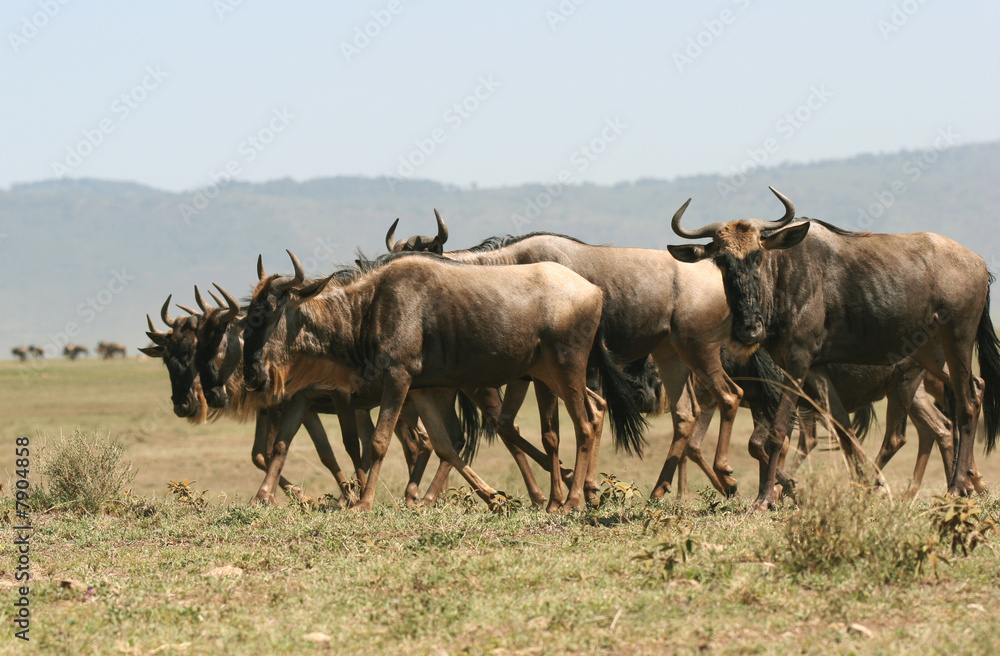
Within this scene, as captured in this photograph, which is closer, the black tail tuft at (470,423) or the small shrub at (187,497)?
the small shrub at (187,497)

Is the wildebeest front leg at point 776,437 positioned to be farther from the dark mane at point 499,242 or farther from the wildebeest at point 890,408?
the dark mane at point 499,242

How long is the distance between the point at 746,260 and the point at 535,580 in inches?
116

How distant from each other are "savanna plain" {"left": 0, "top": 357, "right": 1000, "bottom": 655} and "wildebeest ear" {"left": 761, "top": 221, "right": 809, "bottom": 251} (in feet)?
5.87

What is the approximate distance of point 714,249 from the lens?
7770mm

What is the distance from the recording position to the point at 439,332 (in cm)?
848

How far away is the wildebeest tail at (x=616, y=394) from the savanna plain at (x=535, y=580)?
1.00 meters

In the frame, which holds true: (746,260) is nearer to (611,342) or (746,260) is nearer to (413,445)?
(611,342)

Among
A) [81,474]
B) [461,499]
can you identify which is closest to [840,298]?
[461,499]

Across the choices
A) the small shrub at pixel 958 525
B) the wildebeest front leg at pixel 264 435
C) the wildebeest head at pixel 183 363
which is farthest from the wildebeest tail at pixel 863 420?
the wildebeest head at pixel 183 363

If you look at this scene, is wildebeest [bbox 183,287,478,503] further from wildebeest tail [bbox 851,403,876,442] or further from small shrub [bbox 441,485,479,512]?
wildebeest tail [bbox 851,403,876,442]

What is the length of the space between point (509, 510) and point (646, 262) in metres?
2.49

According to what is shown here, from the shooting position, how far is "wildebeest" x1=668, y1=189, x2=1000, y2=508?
7.67 m

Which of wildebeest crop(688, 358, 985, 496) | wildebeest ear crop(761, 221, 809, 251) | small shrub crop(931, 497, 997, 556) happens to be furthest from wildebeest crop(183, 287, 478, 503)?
small shrub crop(931, 497, 997, 556)

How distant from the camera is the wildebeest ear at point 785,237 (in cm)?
757
